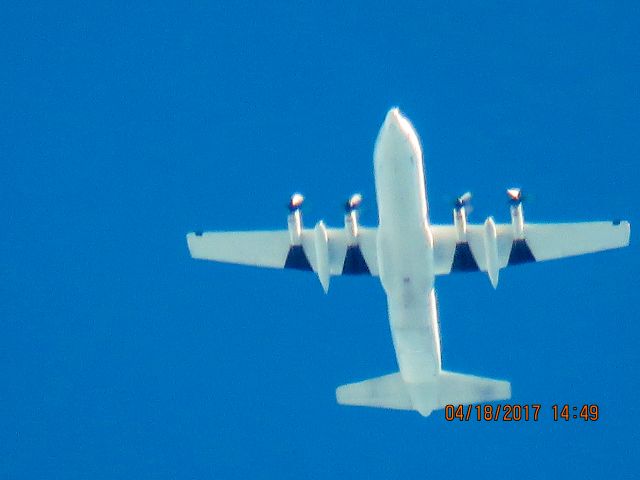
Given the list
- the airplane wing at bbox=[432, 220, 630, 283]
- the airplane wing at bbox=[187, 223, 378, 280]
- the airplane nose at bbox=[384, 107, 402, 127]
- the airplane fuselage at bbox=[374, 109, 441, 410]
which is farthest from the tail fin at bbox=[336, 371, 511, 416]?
the airplane nose at bbox=[384, 107, 402, 127]

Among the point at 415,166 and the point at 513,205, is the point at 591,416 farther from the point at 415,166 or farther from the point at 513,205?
the point at 415,166

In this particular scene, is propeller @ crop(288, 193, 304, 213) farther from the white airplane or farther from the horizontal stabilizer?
the horizontal stabilizer

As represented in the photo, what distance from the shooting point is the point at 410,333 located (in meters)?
39.7

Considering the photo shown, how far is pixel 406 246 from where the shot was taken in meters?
37.6

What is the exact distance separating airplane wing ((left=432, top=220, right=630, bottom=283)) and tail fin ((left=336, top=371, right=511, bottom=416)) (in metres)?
4.56

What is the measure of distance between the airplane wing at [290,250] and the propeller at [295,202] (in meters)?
1.36

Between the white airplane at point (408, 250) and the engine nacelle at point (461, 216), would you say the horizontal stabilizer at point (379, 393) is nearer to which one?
the white airplane at point (408, 250)

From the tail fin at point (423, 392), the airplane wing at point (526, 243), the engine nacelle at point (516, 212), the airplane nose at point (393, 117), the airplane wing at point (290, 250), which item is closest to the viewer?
the airplane nose at point (393, 117)

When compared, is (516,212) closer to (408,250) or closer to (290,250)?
(408,250)

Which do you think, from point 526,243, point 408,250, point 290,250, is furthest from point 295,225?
point 526,243

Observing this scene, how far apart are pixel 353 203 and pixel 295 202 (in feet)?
7.36

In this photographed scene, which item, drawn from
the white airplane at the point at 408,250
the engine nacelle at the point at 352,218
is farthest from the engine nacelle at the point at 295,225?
the engine nacelle at the point at 352,218

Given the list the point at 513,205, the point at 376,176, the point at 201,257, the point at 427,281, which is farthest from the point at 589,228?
the point at 201,257

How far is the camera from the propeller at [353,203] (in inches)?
1604
